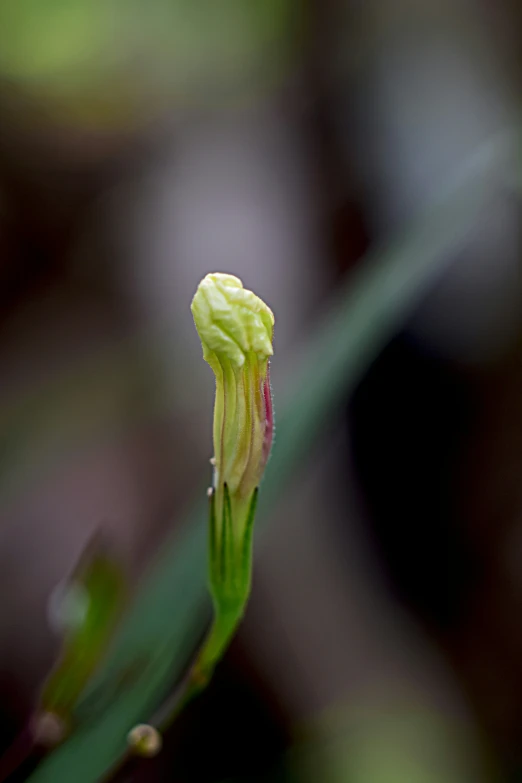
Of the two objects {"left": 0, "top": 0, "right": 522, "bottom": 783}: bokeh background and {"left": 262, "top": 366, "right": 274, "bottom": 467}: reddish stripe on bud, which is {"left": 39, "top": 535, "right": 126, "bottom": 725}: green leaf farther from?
{"left": 0, "top": 0, "right": 522, "bottom": 783}: bokeh background

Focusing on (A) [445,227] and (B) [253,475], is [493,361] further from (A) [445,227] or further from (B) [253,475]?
(B) [253,475]

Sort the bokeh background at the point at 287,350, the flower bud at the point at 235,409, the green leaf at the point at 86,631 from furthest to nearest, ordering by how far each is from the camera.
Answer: the bokeh background at the point at 287,350
the green leaf at the point at 86,631
the flower bud at the point at 235,409

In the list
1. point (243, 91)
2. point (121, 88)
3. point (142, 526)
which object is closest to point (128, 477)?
point (142, 526)

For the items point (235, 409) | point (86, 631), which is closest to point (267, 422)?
point (235, 409)

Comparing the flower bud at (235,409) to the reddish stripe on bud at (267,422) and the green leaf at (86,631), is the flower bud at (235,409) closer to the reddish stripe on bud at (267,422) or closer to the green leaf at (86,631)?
the reddish stripe on bud at (267,422)

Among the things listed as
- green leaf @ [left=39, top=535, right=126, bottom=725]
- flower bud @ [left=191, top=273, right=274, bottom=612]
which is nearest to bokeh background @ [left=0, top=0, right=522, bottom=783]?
green leaf @ [left=39, top=535, right=126, bottom=725]

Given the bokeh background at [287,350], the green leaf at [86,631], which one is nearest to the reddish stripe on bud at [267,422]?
the green leaf at [86,631]

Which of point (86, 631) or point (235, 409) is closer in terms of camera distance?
point (235, 409)

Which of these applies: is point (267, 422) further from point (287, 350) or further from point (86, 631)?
point (287, 350)
